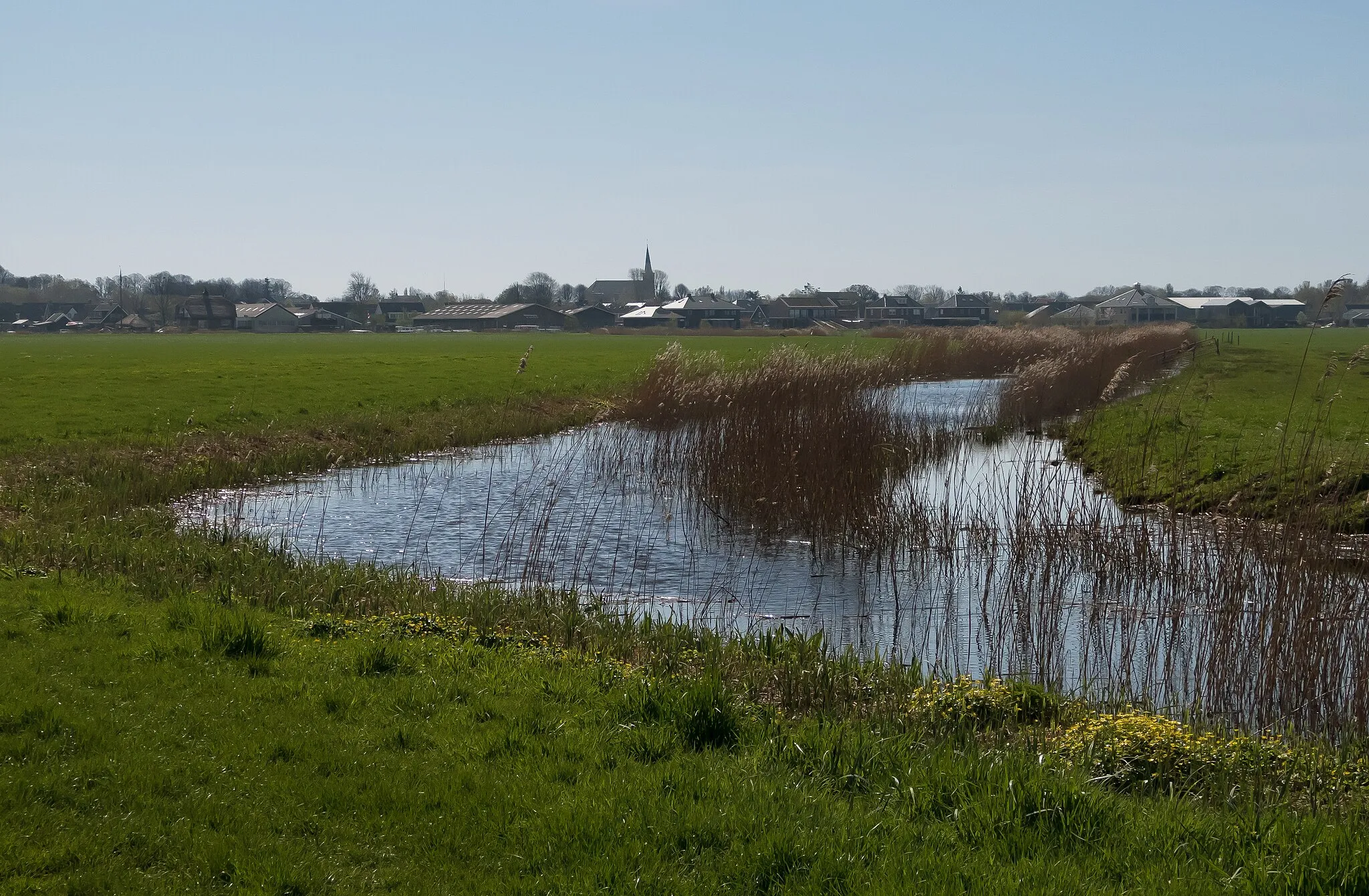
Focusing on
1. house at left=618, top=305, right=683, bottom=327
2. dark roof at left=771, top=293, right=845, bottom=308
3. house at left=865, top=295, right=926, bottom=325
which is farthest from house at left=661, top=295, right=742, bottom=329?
house at left=865, top=295, right=926, bottom=325

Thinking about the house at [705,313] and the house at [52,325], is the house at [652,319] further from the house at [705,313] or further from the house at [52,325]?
the house at [52,325]

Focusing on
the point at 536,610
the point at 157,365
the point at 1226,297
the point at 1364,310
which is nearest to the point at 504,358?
the point at 157,365

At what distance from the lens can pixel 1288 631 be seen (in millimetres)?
9367

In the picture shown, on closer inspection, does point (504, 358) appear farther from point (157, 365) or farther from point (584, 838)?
point (584, 838)

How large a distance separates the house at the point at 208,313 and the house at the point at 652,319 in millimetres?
54687

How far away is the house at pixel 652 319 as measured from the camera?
16562 cm

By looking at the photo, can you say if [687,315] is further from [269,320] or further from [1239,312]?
[1239,312]

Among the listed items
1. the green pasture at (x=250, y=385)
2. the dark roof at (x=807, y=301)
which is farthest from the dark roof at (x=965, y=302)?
the green pasture at (x=250, y=385)

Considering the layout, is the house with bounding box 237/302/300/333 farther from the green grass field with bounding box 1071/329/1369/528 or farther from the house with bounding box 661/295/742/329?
the green grass field with bounding box 1071/329/1369/528

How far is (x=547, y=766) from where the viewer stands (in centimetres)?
605

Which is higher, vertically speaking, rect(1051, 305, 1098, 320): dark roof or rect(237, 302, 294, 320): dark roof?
rect(237, 302, 294, 320): dark roof

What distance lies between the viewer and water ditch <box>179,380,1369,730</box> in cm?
935

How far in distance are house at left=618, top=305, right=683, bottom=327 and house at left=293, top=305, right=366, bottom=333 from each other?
1542 inches

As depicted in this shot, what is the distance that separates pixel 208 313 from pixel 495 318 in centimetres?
3856
